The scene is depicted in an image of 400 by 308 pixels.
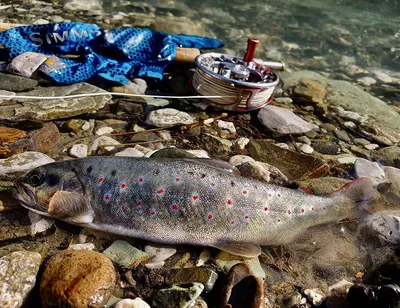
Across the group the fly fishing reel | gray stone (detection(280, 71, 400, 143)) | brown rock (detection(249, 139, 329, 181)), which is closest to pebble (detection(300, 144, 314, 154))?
brown rock (detection(249, 139, 329, 181))

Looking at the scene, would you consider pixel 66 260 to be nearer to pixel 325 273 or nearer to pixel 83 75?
pixel 325 273

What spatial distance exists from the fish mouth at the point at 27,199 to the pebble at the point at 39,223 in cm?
12

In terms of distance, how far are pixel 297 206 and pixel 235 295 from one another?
0.93 meters

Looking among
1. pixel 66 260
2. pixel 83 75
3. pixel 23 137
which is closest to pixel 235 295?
pixel 66 260

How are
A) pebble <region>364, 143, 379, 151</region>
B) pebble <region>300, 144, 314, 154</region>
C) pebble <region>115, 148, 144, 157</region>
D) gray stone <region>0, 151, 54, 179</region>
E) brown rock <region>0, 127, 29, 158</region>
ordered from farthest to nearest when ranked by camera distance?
pebble <region>364, 143, 379, 151</region>
pebble <region>300, 144, 314, 154</region>
pebble <region>115, 148, 144, 157</region>
brown rock <region>0, 127, 29, 158</region>
gray stone <region>0, 151, 54, 179</region>

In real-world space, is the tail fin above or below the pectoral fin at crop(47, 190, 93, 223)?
above

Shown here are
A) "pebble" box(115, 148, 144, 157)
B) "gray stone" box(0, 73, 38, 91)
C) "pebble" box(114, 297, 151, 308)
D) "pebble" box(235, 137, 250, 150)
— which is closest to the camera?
"pebble" box(114, 297, 151, 308)

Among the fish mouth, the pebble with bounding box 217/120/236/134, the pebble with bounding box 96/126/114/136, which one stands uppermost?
the fish mouth

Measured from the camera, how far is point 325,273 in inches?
130

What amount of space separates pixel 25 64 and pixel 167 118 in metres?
2.18

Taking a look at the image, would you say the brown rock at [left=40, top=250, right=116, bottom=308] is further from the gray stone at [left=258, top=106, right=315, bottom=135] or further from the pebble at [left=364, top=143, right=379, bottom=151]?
the pebble at [left=364, top=143, right=379, bottom=151]

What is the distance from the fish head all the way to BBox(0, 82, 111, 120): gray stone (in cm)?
155

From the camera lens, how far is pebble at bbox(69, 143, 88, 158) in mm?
4152

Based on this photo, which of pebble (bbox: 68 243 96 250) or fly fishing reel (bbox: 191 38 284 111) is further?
fly fishing reel (bbox: 191 38 284 111)
